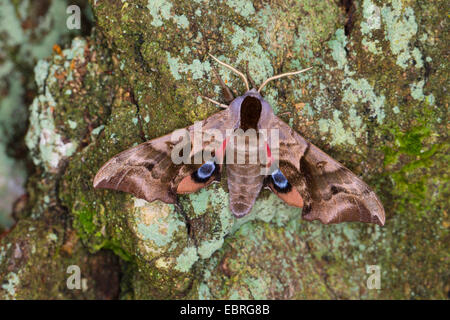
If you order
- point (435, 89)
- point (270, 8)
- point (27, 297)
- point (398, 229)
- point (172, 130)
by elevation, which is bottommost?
point (27, 297)

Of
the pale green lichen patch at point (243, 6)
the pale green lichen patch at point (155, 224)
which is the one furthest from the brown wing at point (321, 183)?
the pale green lichen patch at point (155, 224)

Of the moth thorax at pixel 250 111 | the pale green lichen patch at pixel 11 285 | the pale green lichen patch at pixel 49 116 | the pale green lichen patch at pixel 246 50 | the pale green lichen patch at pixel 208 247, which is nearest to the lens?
the moth thorax at pixel 250 111

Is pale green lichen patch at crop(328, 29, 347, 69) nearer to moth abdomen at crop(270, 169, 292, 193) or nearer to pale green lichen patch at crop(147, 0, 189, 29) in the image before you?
moth abdomen at crop(270, 169, 292, 193)

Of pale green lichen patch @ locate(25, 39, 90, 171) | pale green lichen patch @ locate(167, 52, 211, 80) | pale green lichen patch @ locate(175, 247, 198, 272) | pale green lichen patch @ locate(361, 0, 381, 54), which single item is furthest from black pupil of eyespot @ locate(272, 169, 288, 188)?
pale green lichen patch @ locate(25, 39, 90, 171)

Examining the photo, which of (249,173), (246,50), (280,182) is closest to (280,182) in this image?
(280,182)

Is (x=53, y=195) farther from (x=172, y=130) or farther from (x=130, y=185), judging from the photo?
(x=172, y=130)

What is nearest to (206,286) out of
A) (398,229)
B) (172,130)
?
(172,130)

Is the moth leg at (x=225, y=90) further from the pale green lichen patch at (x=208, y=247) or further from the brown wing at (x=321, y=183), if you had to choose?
the pale green lichen patch at (x=208, y=247)
